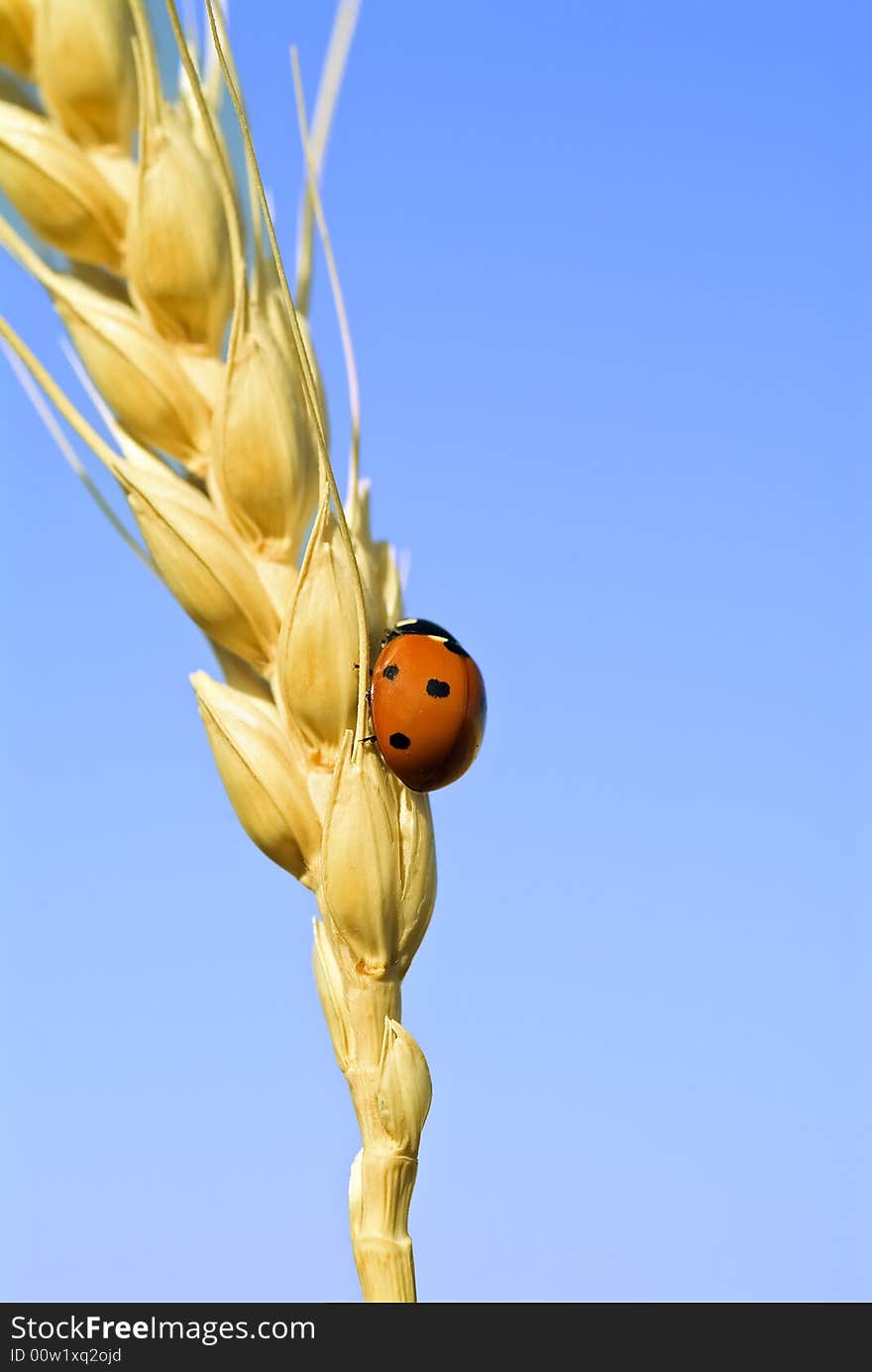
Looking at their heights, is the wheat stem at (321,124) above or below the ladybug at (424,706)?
above

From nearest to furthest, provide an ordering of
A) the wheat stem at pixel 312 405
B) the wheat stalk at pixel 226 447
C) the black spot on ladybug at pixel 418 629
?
the wheat stem at pixel 312 405 → the wheat stalk at pixel 226 447 → the black spot on ladybug at pixel 418 629

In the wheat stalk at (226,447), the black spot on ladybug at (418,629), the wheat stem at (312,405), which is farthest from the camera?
the black spot on ladybug at (418,629)

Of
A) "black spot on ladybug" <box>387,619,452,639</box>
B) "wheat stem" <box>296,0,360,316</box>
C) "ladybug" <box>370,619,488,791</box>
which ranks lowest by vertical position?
"ladybug" <box>370,619,488,791</box>

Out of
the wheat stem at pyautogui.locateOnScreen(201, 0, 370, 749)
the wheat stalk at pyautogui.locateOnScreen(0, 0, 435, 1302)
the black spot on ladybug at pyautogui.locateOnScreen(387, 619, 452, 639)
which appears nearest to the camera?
the wheat stem at pyautogui.locateOnScreen(201, 0, 370, 749)

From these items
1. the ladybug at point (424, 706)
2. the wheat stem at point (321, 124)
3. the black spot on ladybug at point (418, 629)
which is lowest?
the ladybug at point (424, 706)
